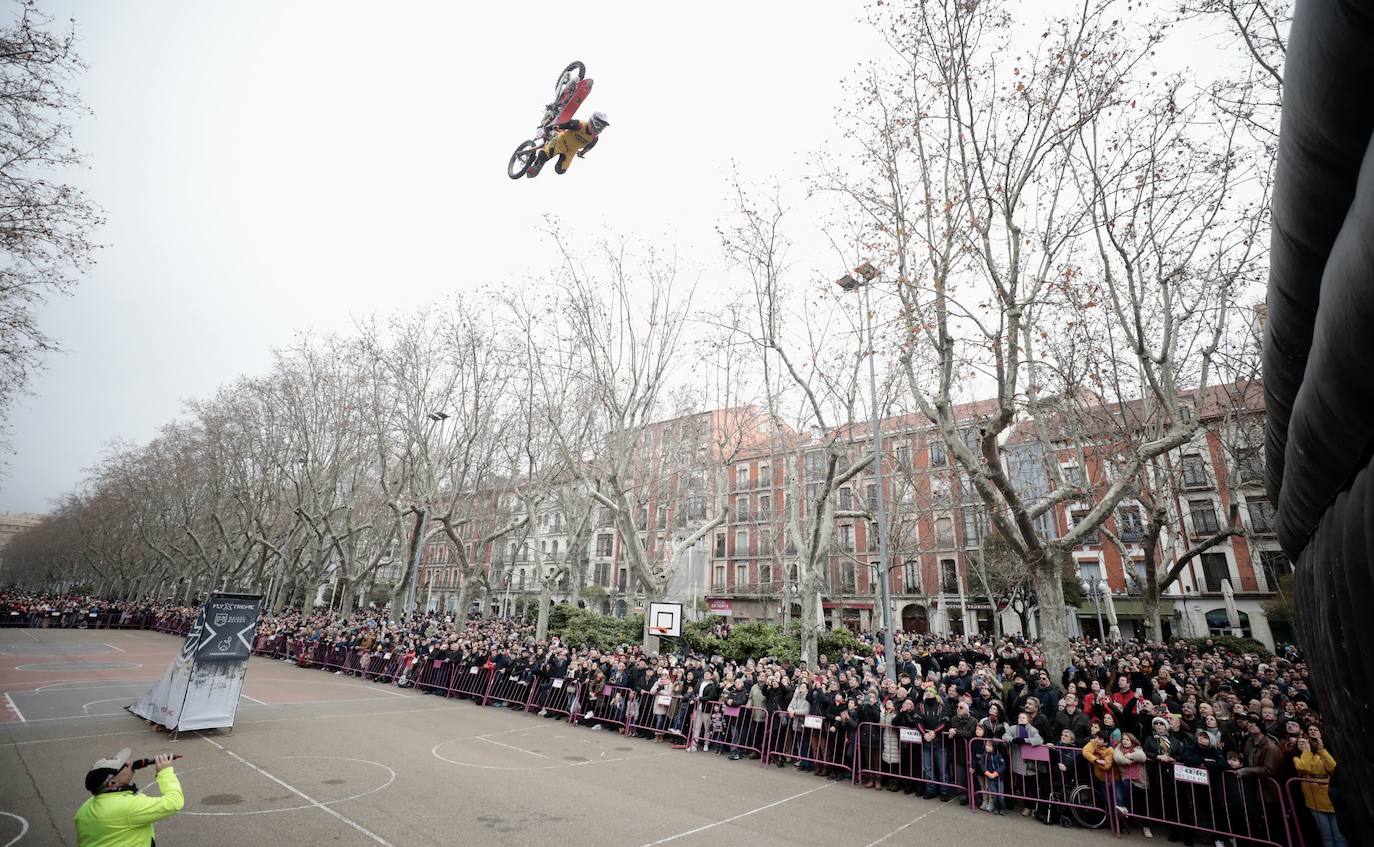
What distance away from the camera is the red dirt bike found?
12.4 meters

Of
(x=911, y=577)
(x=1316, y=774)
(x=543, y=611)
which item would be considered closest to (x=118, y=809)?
(x=1316, y=774)

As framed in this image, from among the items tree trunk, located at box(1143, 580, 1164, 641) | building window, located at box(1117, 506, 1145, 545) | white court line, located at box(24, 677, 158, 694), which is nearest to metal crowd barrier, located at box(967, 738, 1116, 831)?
tree trunk, located at box(1143, 580, 1164, 641)

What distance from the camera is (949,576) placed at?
37219 mm

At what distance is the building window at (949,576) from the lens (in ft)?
121

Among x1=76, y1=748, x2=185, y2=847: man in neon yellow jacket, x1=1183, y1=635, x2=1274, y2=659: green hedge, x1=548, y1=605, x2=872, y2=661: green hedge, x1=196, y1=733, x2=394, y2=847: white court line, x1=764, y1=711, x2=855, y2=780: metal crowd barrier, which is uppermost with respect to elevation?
x1=1183, y1=635, x2=1274, y2=659: green hedge

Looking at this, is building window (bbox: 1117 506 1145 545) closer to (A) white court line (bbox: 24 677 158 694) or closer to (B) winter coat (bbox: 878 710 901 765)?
(B) winter coat (bbox: 878 710 901 765)

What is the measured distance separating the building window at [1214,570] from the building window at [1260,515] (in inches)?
92.5

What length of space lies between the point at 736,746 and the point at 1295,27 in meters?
12.4

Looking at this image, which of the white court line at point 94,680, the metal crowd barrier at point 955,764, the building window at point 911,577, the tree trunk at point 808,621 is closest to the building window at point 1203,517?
the building window at point 911,577

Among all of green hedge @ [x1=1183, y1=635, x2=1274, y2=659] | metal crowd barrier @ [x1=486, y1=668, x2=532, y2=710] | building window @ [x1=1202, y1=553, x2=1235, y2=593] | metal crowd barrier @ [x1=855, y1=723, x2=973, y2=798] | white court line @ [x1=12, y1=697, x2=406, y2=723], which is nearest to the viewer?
metal crowd barrier @ [x1=855, y1=723, x2=973, y2=798]

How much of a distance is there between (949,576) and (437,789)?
116ft

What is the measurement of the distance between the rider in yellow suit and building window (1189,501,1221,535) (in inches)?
1405

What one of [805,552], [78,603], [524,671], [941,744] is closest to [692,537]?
[805,552]

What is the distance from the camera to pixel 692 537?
1773 centimetres
